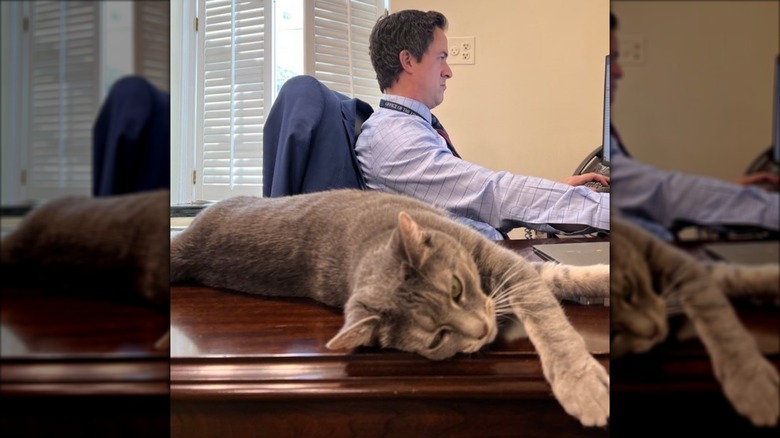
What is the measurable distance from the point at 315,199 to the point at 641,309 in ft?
1.41

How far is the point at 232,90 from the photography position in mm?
1125

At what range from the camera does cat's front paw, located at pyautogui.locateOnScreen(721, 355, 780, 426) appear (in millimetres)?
51

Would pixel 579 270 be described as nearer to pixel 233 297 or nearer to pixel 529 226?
pixel 233 297

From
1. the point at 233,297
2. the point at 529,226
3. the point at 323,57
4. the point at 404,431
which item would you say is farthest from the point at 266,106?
the point at 404,431

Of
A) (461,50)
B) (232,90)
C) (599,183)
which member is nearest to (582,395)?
(599,183)

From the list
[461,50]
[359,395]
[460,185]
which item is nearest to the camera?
[359,395]

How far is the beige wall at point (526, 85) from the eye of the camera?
942 mm

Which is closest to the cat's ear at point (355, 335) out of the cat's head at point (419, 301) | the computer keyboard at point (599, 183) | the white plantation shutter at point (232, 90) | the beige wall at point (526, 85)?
the cat's head at point (419, 301)

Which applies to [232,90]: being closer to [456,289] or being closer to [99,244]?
[456,289]

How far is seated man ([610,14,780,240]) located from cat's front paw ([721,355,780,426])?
0.01m

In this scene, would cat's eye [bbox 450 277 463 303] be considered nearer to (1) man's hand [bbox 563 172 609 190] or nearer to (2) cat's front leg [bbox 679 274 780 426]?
(2) cat's front leg [bbox 679 274 780 426]

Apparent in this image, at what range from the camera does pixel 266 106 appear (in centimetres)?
110

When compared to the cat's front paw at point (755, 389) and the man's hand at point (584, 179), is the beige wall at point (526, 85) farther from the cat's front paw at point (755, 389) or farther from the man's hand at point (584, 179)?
the cat's front paw at point (755, 389)

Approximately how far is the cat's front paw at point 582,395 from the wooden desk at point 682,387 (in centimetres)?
17
